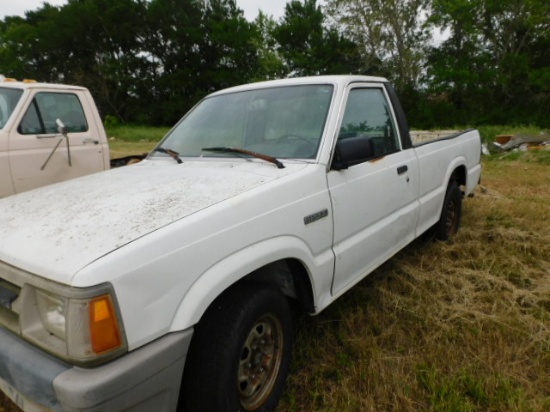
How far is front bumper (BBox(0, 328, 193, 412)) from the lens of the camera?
4.10 feet

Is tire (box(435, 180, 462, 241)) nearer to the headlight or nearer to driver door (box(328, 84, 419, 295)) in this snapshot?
driver door (box(328, 84, 419, 295))

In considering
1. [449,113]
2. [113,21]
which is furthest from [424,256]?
[113,21]

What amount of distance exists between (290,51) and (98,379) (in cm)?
3877

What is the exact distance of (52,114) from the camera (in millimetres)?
4660

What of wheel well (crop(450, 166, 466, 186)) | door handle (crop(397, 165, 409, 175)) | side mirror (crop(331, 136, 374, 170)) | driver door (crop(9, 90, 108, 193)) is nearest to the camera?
side mirror (crop(331, 136, 374, 170))

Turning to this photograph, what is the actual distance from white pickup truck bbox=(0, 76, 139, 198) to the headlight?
10.8ft

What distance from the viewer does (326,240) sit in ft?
7.09

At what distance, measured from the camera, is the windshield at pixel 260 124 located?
7.94 ft

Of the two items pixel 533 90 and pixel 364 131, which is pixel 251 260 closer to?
pixel 364 131

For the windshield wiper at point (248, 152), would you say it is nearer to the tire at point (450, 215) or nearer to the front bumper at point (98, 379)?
the front bumper at point (98, 379)

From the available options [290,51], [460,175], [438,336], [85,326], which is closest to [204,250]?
[85,326]

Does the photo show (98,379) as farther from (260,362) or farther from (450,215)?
(450,215)

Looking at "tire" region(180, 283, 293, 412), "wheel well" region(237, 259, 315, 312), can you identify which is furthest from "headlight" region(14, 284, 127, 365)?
"wheel well" region(237, 259, 315, 312)

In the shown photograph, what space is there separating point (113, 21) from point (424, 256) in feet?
152
